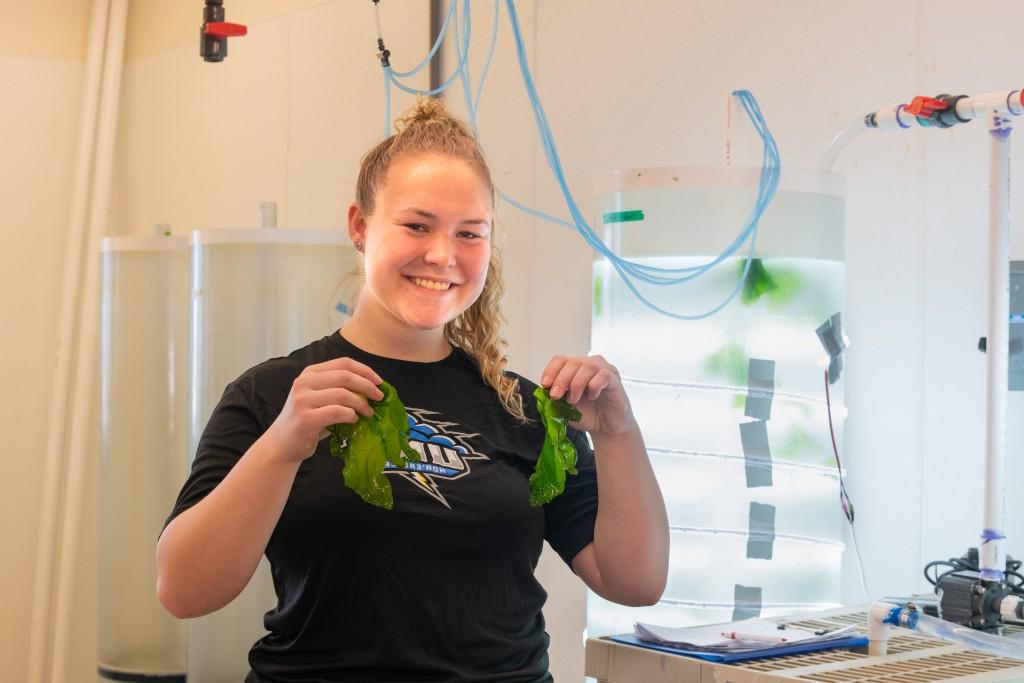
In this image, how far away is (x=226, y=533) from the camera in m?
1.19

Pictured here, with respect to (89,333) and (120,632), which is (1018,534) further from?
(89,333)

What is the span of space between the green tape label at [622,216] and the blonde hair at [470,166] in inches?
25.6

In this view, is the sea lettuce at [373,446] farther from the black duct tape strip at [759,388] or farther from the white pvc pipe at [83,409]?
the white pvc pipe at [83,409]

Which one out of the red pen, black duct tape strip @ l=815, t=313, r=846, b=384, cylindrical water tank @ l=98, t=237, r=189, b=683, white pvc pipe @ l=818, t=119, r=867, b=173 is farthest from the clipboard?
cylindrical water tank @ l=98, t=237, r=189, b=683

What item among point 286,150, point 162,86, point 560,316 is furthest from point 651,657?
point 162,86

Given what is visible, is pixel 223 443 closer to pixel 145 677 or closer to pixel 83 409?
pixel 145 677

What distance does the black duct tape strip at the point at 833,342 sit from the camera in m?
2.09

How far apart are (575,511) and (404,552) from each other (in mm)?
265

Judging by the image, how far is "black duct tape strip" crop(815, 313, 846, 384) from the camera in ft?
6.87

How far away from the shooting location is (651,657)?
142 centimetres

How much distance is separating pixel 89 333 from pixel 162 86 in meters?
0.79

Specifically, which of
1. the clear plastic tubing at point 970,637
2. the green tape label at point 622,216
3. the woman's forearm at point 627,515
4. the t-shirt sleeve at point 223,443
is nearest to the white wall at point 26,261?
the green tape label at point 622,216

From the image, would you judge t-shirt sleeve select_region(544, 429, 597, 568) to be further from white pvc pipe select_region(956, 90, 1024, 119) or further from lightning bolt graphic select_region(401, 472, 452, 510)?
white pvc pipe select_region(956, 90, 1024, 119)

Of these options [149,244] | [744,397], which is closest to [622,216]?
[744,397]
